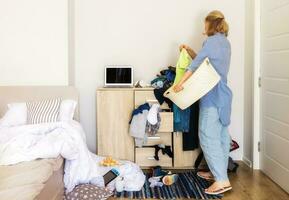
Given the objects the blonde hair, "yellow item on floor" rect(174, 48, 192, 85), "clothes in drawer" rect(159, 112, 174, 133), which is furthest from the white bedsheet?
the blonde hair

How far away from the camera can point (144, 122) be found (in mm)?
3365

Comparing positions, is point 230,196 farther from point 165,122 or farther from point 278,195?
point 165,122

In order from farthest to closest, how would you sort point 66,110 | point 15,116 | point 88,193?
point 66,110 → point 15,116 → point 88,193

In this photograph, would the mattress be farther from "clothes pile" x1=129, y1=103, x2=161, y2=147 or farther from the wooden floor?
the wooden floor

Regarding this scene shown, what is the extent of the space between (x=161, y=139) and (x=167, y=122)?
213 millimetres

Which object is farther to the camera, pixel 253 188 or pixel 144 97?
pixel 144 97

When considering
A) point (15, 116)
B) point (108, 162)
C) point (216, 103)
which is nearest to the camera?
point (15, 116)

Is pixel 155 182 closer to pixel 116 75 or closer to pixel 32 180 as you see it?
pixel 116 75

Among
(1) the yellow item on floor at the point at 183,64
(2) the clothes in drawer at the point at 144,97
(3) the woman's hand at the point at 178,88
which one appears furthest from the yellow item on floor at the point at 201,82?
(2) the clothes in drawer at the point at 144,97

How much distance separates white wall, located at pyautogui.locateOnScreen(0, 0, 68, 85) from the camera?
343cm

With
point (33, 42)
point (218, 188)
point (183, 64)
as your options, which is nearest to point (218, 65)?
point (183, 64)

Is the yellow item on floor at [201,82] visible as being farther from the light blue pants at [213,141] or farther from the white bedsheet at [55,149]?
the white bedsheet at [55,149]

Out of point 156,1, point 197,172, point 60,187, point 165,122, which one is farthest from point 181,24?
point 60,187

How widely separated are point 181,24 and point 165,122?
1.19m
